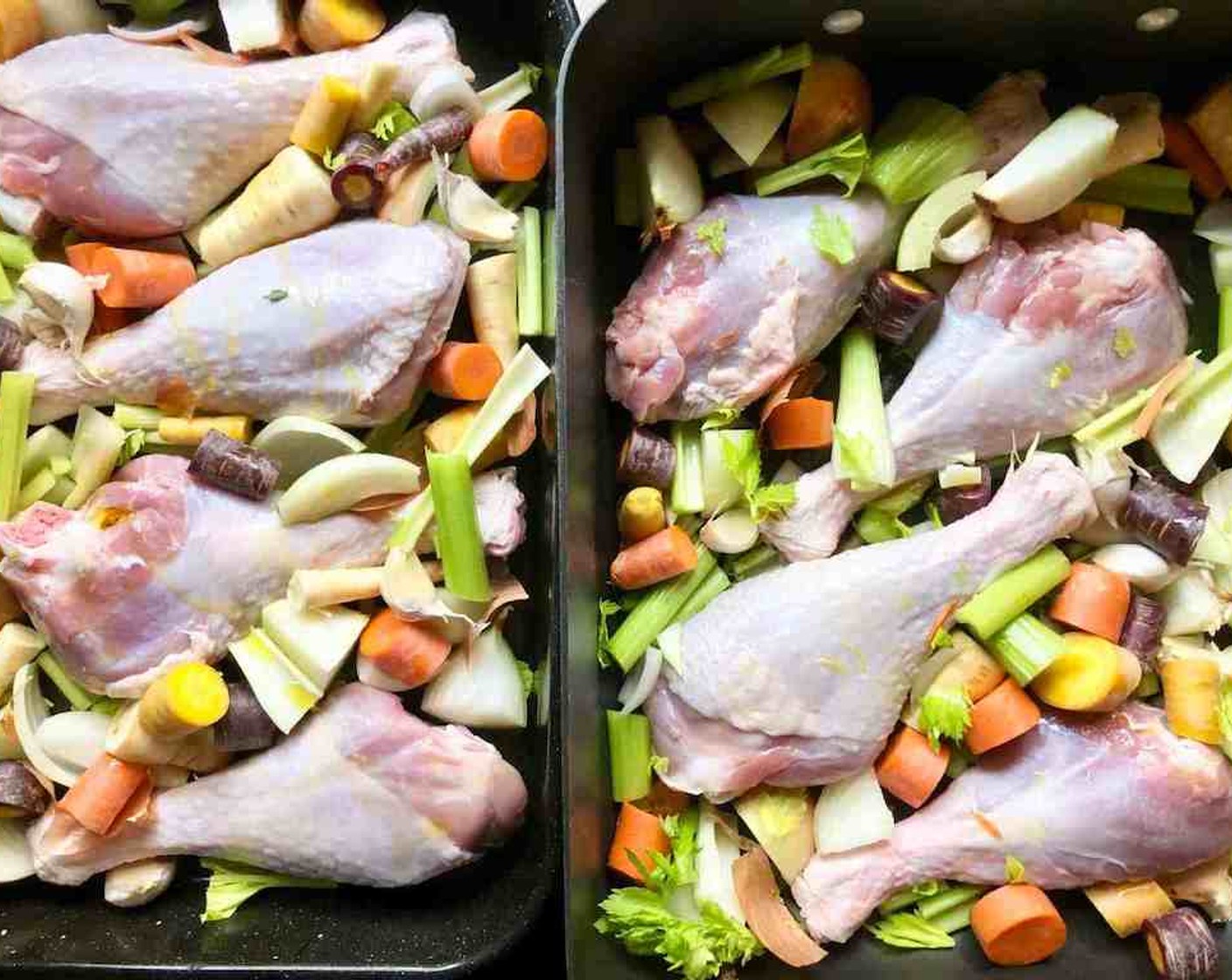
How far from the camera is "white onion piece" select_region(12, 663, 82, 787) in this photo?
1.58m

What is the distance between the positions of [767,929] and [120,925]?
31.7 inches

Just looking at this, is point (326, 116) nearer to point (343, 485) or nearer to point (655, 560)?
point (343, 485)

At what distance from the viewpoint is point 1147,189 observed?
1.63 metres

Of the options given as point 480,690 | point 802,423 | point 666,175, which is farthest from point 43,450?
point 802,423

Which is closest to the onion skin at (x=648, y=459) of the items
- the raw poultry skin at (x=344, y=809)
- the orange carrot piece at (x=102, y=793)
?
the raw poultry skin at (x=344, y=809)

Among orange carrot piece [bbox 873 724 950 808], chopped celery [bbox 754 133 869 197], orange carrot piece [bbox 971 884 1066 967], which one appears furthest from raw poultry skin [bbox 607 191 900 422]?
orange carrot piece [bbox 971 884 1066 967]

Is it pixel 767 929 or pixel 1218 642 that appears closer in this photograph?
pixel 767 929

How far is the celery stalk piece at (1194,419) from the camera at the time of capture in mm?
1580

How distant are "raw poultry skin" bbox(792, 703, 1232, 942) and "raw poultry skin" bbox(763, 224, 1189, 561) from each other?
37 cm

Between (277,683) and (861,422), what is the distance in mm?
789

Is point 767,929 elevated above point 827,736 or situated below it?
below

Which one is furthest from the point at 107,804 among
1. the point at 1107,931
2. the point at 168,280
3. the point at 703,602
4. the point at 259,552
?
the point at 1107,931

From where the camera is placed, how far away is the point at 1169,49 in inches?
60.2

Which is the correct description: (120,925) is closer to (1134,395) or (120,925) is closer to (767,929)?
(767,929)
